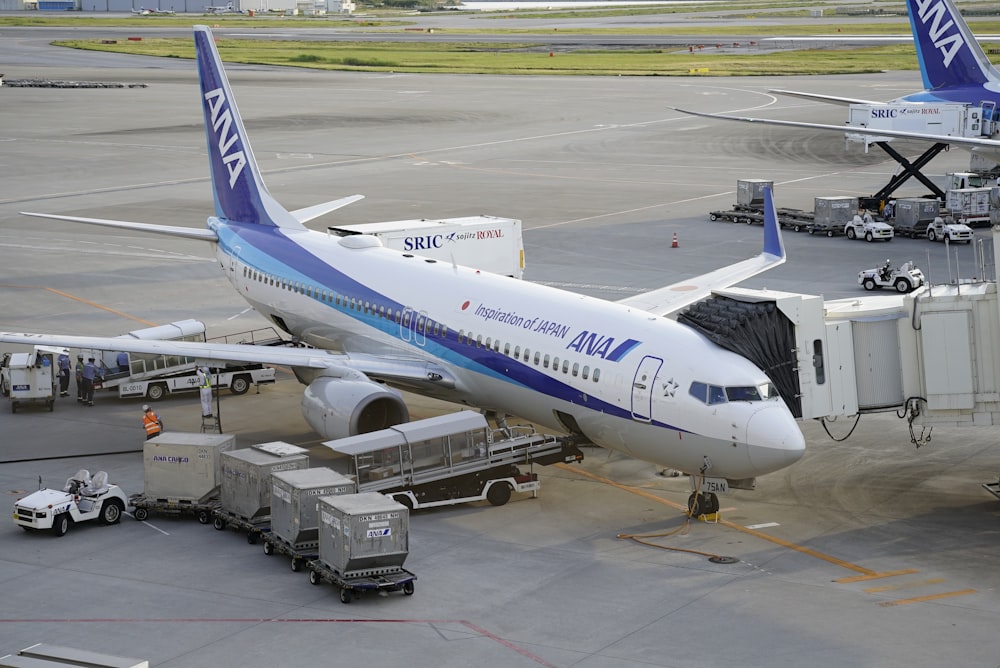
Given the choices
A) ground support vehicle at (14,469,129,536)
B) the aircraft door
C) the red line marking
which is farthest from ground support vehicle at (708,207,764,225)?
the red line marking

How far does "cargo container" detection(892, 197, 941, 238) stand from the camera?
55781 mm

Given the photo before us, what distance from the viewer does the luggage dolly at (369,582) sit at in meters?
21.9

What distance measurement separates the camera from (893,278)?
45.7 m

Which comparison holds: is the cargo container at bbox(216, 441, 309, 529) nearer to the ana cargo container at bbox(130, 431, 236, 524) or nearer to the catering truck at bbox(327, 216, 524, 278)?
the ana cargo container at bbox(130, 431, 236, 524)

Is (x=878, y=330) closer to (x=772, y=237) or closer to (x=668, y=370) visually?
(x=668, y=370)

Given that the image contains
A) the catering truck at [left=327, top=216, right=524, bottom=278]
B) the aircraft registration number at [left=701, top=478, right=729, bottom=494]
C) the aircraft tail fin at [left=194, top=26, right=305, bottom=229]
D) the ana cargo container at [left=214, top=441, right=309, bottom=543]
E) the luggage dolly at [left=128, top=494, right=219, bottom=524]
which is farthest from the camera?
the catering truck at [left=327, top=216, right=524, bottom=278]

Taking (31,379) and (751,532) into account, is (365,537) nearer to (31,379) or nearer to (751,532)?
(751,532)

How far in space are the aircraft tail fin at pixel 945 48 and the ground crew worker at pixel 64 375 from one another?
37.9 metres

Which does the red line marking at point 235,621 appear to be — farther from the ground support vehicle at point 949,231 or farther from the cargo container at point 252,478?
the ground support vehicle at point 949,231

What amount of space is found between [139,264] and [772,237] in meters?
28.9

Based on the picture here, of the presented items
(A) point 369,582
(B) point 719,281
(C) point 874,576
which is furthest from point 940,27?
(A) point 369,582

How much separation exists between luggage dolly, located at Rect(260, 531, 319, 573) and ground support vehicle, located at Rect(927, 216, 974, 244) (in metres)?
35.9

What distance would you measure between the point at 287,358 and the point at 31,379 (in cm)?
769

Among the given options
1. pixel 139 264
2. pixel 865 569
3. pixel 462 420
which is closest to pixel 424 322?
pixel 462 420
